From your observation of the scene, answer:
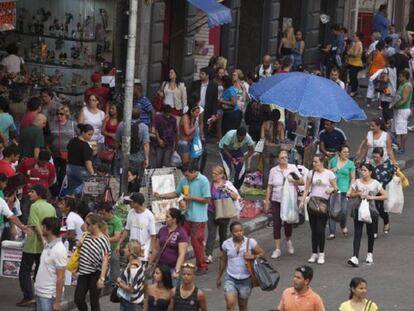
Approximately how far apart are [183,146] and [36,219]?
6832 millimetres

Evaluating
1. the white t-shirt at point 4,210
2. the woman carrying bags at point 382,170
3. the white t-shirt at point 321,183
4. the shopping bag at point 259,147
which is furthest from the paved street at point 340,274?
the shopping bag at point 259,147

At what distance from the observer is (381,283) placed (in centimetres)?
1889

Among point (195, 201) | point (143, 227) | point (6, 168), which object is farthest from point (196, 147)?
point (143, 227)

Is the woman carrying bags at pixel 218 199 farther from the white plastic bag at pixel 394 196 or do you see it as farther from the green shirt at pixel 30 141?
the white plastic bag at pixel 394 196

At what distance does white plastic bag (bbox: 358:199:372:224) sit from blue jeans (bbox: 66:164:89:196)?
13.0ft

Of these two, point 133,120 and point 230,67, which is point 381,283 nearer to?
point 133,120

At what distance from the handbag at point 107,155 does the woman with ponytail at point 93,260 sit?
19.7 ft

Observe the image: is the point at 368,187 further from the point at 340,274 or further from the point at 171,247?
the point at 171,247

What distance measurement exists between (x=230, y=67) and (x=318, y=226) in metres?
13.1

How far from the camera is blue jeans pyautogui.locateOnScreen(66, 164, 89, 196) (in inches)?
797

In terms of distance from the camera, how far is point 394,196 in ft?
70.1

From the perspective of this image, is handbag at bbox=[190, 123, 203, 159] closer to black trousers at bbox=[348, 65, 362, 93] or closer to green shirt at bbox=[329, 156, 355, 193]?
green shirt at bbox=[329, 156, 355, 193]

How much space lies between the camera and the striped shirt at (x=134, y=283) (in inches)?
606

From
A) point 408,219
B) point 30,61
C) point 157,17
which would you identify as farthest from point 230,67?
point 408,219
